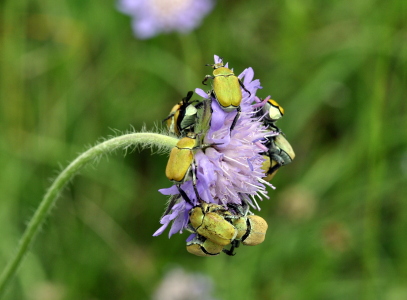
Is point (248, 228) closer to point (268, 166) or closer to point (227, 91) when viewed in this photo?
point (268, 166)

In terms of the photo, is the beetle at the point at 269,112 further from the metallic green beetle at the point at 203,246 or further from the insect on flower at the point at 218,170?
the metallic green beetle at the point at 203,246

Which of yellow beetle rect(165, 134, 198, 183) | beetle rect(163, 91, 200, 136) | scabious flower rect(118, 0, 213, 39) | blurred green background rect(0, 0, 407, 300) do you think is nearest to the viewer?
yellow beetle rect(165, 134, 198, 183)

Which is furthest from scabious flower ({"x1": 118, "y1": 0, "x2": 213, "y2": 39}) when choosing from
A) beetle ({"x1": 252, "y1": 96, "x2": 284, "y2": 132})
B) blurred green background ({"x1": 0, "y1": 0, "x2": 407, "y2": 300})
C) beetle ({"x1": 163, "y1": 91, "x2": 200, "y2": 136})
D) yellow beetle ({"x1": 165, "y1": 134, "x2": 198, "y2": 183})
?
yellow beetle ({"x1": 165, "y1": 134, "x2": 198, "y2": 183})

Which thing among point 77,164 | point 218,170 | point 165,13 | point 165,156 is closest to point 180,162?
point 218,170

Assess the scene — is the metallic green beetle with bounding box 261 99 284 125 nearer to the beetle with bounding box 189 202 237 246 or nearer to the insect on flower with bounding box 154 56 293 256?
the insect on flower with bounding box 154 56 293 256

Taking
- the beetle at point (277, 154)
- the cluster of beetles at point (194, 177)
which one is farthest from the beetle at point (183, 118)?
the beetle at point (277, 154)

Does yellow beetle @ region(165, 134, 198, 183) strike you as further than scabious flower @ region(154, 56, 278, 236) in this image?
No
